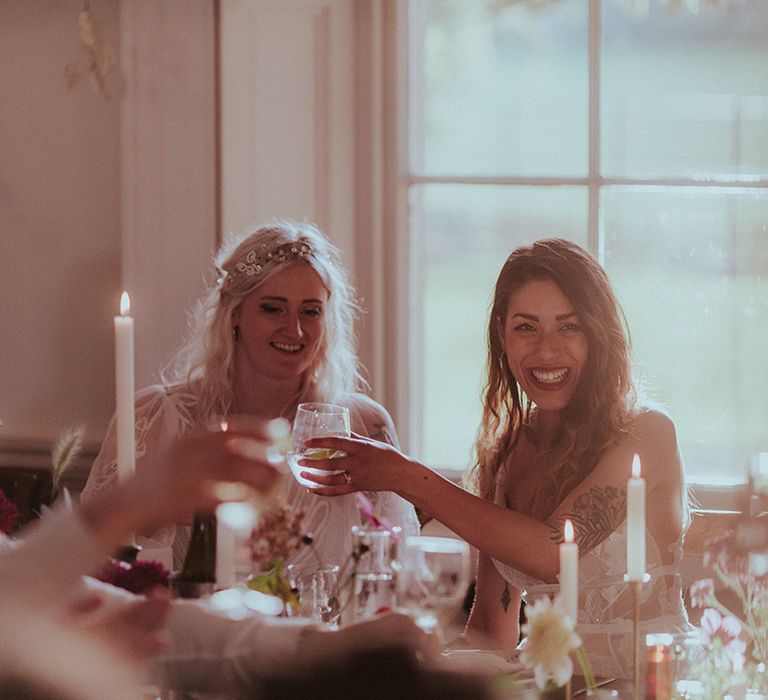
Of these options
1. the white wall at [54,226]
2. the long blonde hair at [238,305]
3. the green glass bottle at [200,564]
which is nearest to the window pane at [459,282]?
the long blonde hair at [238,305]

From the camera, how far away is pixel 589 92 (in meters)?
3.16

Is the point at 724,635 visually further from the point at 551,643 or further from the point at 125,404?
the point at 125,404

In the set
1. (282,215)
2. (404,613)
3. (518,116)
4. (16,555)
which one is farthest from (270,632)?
(518,116)

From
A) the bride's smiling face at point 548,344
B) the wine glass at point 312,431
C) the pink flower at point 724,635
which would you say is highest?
the bride's smiling face at point 548,344

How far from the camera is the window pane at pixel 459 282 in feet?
10.7

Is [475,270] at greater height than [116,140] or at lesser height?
lesser

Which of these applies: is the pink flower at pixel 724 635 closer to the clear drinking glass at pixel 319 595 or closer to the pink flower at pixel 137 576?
the clear drinking glass at pixel 319 595

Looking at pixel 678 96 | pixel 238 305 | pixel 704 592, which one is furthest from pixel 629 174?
pixel 704 592

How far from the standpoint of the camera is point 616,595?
221cm

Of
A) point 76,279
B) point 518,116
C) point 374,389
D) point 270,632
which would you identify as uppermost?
point 518,116

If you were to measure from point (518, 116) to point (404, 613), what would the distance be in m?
2.28

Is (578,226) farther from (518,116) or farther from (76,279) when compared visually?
(76,279)

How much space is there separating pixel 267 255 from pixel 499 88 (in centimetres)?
92

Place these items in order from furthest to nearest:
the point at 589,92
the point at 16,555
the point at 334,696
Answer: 1. the point at 589,92
2. the point at 16,555
3. the point at 334,696
